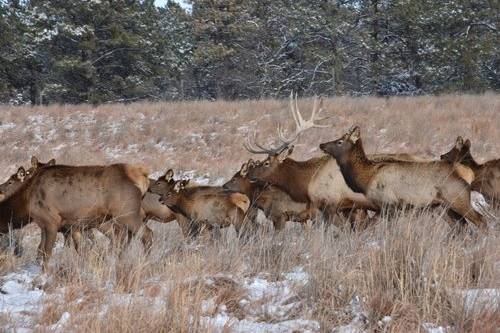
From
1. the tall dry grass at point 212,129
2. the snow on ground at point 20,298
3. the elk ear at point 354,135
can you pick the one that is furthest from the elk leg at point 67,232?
the tall dry grass at point 212,129

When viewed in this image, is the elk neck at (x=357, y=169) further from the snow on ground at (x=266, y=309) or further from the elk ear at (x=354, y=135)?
the snow on ground at (x=266, y=309)

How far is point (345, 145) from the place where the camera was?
26.6 ft

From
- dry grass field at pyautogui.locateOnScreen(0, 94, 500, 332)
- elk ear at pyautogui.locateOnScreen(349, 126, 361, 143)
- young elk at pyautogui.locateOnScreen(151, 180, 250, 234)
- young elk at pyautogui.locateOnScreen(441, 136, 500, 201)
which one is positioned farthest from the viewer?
young elk at pyautogui.locateOnScreen(151, 180, 250, 234)

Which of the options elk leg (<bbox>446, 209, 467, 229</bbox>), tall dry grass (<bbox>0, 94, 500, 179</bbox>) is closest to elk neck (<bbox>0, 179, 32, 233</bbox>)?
elk leg (<bbox>446, 209, 467, 229</bbox>)

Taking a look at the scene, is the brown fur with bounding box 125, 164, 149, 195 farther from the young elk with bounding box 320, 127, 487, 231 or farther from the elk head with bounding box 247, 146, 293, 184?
the elk head with bounding box 247, 146, 293, 184

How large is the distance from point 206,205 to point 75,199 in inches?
93.9

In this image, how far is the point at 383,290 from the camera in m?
4.61

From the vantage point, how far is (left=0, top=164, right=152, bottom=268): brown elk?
687 centimetres

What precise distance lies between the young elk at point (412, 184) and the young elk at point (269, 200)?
1.42 meters

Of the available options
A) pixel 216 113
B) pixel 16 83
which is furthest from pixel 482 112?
pixel 16 83

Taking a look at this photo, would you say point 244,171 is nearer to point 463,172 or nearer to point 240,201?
point 240,201

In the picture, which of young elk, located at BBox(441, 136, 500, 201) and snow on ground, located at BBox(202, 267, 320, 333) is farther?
young elk, located at BBox(441, 136, 500, 201)

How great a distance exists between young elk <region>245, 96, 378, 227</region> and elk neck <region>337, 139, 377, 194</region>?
0.39 metres

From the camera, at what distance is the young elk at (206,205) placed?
8820mm
